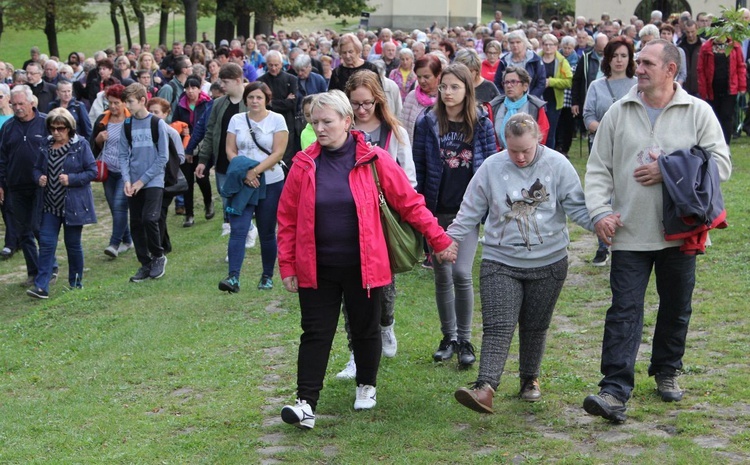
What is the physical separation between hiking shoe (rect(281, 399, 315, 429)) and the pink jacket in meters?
0.70

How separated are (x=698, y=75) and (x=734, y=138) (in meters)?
3.02

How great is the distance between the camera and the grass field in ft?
19.3

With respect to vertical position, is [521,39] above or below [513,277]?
above

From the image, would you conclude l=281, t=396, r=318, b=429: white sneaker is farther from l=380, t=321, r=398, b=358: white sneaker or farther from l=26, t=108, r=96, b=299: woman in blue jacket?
l=26, t=108, r=96, b=299: woman in blue jacket

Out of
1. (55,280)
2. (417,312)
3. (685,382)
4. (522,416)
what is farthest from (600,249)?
(55,280)

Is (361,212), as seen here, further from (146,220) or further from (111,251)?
(111,251)

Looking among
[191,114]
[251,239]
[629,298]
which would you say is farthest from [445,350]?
[191,114]

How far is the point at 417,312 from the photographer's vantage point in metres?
9.38

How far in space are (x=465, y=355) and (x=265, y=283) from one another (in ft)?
12.2

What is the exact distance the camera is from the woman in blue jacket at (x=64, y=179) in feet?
37.9

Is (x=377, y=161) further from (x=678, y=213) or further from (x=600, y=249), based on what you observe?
(x=600, y=249)

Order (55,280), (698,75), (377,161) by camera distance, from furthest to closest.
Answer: (698,75) < (55,280) < (377,161)

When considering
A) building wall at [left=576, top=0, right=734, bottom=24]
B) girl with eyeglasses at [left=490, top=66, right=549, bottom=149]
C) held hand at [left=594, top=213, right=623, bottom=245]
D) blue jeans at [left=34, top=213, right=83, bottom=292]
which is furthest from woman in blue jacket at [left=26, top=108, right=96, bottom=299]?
building wall at [left=576, top=0, right=734, bottom=24]

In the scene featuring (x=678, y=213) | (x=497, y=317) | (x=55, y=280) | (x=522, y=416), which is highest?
(x=678, y=213)
